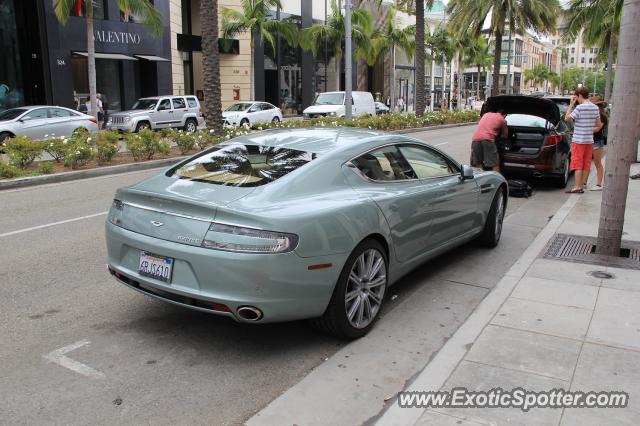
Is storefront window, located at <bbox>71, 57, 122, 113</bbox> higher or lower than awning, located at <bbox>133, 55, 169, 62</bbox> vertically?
lower

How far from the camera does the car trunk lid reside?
3951 mm

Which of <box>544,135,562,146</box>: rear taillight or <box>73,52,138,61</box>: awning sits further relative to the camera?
<box>73,52,138,61</box>: awning

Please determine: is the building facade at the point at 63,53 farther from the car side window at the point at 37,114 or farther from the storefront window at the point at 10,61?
the car side window at the point at 37,114

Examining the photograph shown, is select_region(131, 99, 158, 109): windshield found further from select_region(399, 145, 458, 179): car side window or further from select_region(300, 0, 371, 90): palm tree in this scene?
select_region(399, 145, 458, 179): car side window

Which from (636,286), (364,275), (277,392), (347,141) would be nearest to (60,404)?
(277,392)

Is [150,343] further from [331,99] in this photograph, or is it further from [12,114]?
[331,99]

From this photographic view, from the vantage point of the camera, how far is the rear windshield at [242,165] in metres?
4.45

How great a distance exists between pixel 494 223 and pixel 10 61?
26825mm

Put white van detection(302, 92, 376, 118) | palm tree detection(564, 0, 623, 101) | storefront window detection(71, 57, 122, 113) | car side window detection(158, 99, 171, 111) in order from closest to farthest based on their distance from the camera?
car side window detection(158, 99, 171, 111), white van detection(302, 92, 376, 118), storefront window detection(71, 57, 122, 113), palm tree detection(564, 0, 623, 101)

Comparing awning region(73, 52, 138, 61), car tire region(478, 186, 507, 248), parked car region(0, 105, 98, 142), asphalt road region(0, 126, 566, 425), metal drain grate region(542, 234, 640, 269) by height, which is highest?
awning region(73, 52, 138, 61)

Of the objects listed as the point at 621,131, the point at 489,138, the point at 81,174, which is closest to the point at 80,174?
the point at 81,174

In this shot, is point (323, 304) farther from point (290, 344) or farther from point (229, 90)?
point (229, 90)

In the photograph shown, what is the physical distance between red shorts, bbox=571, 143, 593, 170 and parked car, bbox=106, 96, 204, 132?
17995 mm


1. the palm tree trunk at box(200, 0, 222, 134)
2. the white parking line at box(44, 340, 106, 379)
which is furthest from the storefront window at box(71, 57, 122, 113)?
the white parking line at box(44, 340, 106, 379)
